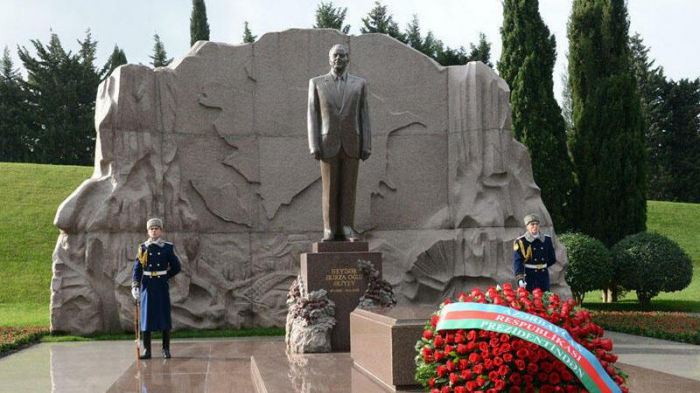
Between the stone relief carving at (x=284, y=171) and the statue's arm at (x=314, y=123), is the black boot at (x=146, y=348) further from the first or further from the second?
the stone relief carving at (x=284, y=171)

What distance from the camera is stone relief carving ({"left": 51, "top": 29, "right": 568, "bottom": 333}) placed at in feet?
38.3

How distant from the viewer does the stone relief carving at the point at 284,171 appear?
11.7 meters

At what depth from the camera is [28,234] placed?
693 inches

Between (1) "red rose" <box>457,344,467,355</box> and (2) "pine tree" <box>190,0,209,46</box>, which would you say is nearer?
(1) "red rose" <box>457,344,467,355</box>

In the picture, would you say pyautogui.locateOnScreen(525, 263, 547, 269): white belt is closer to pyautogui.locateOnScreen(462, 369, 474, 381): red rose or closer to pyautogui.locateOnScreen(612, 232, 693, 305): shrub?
pyautogui.locateOnScreen(462, 369, 474, 381): red rose

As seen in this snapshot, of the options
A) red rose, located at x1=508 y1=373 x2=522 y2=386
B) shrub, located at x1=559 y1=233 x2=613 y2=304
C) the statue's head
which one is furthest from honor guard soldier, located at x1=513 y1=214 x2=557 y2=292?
shrub, located at x1=559 y1=233 x2=613 y2=304

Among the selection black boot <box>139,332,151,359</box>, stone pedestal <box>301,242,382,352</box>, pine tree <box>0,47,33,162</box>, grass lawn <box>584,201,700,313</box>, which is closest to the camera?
stone pedestal <box>301,242,382,352</box>

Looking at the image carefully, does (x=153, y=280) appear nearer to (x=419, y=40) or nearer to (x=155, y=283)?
(x=155, y=283)

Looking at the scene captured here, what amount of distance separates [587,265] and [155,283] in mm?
9422

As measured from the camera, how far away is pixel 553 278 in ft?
40.2

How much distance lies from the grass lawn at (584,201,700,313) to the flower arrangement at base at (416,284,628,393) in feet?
41.8

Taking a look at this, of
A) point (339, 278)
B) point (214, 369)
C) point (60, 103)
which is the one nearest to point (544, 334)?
point (339, 278)

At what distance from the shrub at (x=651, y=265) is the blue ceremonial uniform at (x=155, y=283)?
10297 millimetres

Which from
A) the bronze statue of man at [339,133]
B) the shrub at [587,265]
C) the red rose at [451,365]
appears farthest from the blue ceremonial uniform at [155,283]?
the shrub at [587,265]
